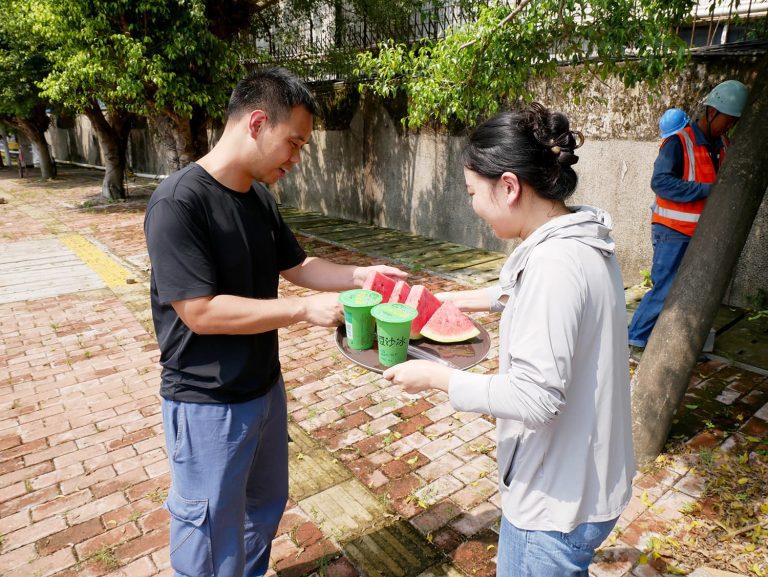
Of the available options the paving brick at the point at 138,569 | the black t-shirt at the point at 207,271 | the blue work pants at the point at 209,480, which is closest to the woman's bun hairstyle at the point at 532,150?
the black t-shirt at the point at 207,271

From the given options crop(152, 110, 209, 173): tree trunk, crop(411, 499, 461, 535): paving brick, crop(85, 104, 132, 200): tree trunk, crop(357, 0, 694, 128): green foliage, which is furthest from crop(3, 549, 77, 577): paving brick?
crop(85, 104, 132, 200): tree trunk

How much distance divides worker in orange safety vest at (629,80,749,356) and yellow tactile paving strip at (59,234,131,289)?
7295mm

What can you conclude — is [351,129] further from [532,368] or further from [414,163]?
[532,368]

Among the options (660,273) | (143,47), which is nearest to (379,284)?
(660,273)

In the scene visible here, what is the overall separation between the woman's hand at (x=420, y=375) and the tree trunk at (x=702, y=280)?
2.63 m

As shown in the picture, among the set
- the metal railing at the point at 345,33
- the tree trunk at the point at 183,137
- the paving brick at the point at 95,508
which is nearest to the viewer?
the paving brick at the point at 95,508

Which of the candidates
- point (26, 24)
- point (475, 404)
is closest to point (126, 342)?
point (475, 404)

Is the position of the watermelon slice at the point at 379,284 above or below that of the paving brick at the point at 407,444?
above

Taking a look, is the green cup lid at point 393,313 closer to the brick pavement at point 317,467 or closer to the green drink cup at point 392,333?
the green drink cup at point 392,333

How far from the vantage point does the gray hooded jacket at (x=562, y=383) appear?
1.57m

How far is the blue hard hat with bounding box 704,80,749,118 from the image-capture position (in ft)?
15.7

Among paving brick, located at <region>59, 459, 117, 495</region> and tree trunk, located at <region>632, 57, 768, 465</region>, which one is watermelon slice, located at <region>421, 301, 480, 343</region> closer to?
tree trunk, located at <region>632, 57, 768, 465</region>

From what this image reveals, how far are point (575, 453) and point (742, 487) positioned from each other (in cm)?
274

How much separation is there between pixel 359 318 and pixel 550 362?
A: 93 cm
